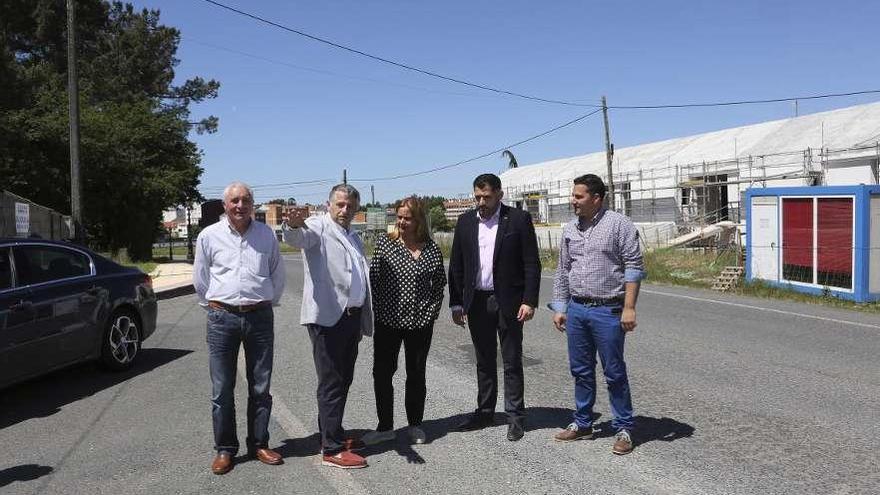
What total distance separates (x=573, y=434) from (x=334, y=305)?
184 cm

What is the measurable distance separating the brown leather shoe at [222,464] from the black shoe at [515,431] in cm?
183

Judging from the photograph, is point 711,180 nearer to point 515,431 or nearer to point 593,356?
point 593,356

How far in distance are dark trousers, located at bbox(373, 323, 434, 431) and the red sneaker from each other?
1.72ft

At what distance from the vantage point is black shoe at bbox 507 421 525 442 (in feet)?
15.9

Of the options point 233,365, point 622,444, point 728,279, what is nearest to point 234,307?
point 233,365

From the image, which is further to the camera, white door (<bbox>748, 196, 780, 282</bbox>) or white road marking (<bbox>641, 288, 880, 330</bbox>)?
white door (<bbox>748, 196, 780, 282</bbox>)

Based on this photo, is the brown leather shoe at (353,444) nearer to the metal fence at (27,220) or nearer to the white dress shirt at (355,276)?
the white dress shirt at (355,276)

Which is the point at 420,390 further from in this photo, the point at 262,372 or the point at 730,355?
the point at 730,355

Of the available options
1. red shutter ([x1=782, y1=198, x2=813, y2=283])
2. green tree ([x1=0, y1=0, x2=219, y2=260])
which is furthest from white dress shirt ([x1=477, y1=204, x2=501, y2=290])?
green tree ([x1=0, y1=0, x2=219, y2=260])

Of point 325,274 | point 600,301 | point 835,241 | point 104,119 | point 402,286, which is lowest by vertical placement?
point 835,241

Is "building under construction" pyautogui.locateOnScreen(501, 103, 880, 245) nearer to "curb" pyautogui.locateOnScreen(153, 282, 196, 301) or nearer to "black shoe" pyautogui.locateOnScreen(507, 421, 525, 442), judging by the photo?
"curb" pyautogui.locateOnScreen(153, 282, 196, 301)

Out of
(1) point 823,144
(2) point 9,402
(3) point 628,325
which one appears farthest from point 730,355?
(1) point 823,144

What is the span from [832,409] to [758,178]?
76.6 ft

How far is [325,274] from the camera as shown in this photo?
436cm
